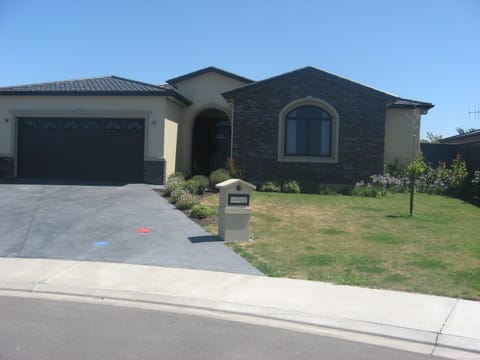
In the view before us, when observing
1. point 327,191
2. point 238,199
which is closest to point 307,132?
point 327,191

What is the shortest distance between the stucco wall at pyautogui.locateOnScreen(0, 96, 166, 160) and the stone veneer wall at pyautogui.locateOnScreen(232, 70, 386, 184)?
12.1 ft

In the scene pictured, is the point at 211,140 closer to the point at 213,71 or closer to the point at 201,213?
the point at 213,71

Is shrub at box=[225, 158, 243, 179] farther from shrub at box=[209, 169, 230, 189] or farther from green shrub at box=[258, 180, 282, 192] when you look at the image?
green shrub at box=[258, 180, 282, 192]

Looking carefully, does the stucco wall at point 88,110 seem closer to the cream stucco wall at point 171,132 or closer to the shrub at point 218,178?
the cream stucco wall at point 171,132

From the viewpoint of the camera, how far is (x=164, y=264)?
898 cm

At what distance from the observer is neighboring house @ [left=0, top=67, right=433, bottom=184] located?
65.2 ft

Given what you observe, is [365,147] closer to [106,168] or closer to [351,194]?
[351,194]

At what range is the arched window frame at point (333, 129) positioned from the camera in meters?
19.9

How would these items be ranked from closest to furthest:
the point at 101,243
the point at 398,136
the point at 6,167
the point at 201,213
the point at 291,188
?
the point at 101,243
the point at 201,213
the point at 291,188
the point at 6,167
the point at 398,136

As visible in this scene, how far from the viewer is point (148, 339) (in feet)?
17.8

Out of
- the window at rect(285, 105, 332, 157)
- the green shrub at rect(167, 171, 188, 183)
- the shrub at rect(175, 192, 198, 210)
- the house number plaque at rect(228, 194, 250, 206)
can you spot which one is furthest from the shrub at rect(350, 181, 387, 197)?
the house number plaque at rect(228, 194, 250, 206)

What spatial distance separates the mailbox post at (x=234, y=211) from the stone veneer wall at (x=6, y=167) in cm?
1338

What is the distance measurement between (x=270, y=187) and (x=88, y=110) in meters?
8.17

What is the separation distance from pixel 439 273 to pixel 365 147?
39.5ft
